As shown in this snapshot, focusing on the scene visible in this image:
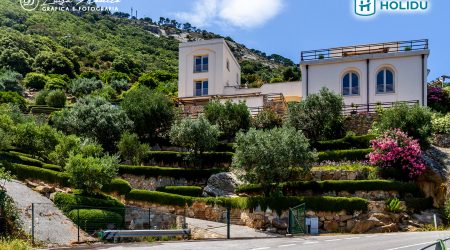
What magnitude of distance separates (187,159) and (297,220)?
1163 cm

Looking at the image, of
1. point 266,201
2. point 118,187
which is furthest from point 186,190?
point 266,201

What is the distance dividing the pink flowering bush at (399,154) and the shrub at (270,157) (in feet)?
13.2

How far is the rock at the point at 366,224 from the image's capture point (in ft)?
93.4

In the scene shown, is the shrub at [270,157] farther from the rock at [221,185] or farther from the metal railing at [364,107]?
the metal railing at [364,107]

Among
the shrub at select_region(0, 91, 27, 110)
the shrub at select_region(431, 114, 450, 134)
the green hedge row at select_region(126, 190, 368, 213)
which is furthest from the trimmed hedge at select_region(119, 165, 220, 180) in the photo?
the shrub at select_region(0, 91, 27, 110)

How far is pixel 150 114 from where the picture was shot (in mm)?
42062

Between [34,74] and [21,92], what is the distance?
7634 millimetres

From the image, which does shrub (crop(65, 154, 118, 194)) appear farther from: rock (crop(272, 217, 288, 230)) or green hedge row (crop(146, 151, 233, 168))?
green hedge row (crop(146, 151, 233, 168))

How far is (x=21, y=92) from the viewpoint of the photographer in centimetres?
7356

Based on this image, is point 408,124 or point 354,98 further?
point 354,98

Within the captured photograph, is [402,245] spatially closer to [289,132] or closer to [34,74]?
[289,132]

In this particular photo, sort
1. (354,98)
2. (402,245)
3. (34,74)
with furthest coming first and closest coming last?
(34,74) < (354,98) < (402,245)

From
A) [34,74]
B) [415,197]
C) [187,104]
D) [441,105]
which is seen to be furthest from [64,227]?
[34,74]

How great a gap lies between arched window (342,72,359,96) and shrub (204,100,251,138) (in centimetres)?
914
